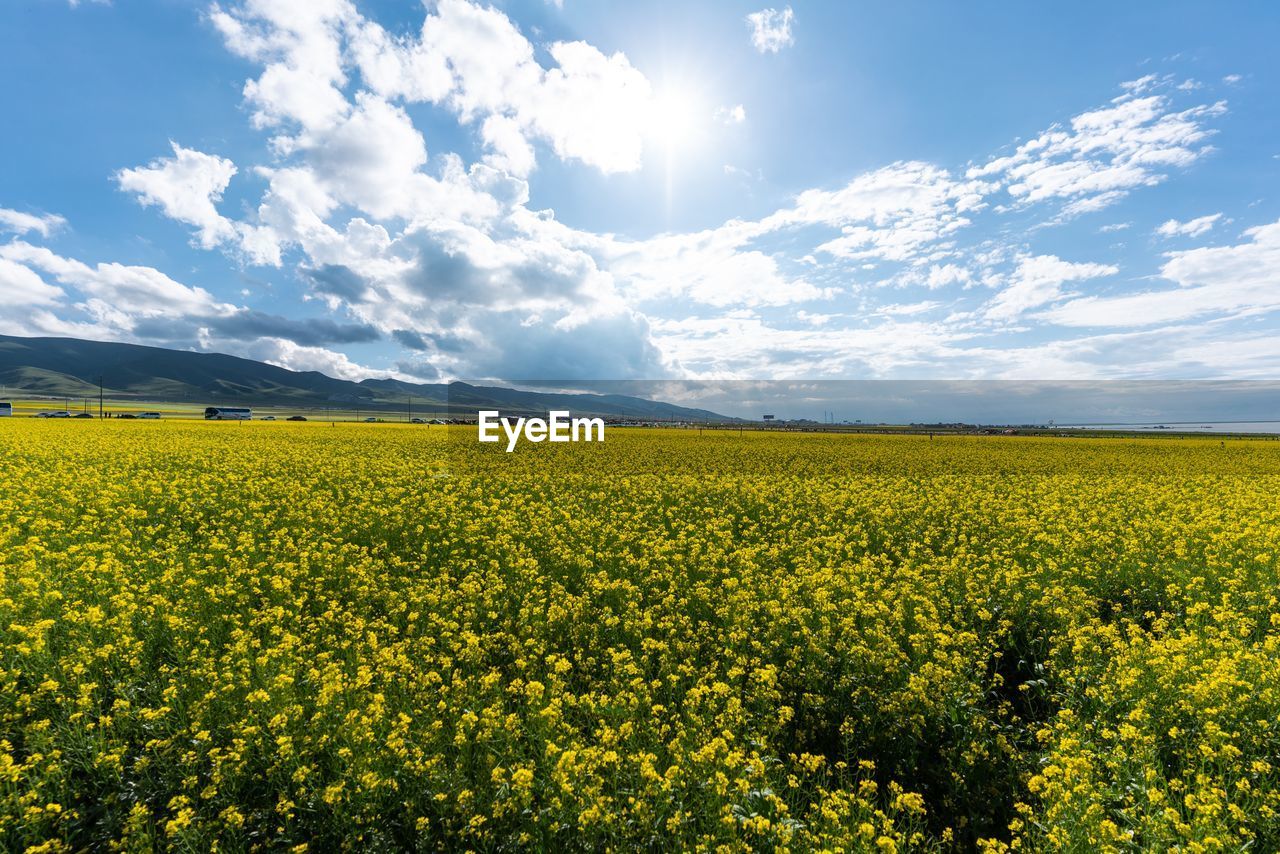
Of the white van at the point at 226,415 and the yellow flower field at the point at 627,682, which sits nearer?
the yellow flower field at the point at 627,682

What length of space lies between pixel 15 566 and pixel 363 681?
8606mm

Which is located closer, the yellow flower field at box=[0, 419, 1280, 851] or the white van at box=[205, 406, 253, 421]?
the yellow flower field at box=[0, 419, 1280, 851]

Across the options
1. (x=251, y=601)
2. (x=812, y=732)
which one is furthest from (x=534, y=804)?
(x=251, y=601)

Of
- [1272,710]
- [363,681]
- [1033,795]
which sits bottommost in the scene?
[1033,795]

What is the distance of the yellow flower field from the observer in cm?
491

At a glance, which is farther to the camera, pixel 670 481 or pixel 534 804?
pixel 670 481

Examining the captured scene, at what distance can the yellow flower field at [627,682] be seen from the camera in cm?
491

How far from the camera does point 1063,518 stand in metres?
15.0

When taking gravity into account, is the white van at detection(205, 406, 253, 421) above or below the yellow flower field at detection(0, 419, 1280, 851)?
above

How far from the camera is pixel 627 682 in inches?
272

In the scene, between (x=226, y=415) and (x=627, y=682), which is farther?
(x=226, y=415)

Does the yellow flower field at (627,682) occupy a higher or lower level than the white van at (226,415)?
lower

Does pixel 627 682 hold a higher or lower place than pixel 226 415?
lower

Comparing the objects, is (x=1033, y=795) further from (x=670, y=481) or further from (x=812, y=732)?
(x=670, y=481)
